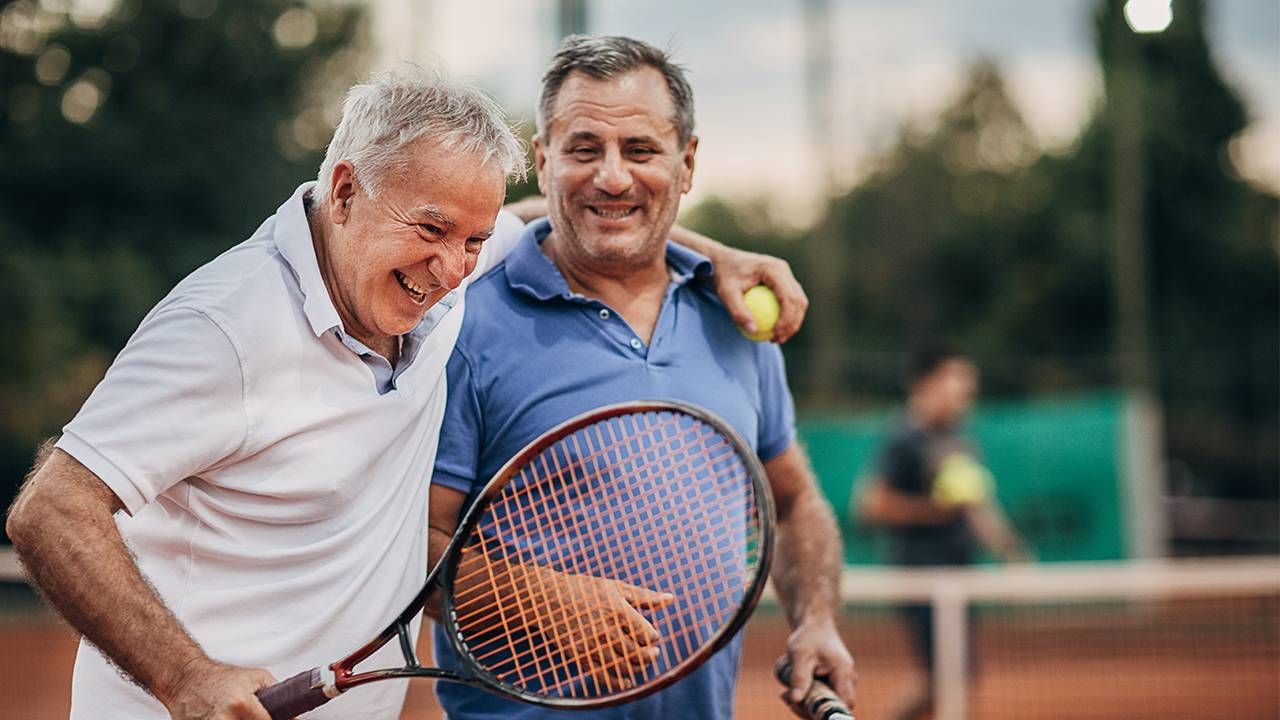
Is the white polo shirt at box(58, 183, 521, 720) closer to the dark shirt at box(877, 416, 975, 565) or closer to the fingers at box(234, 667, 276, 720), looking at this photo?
the fingers at box(234, 667, 276, 720)

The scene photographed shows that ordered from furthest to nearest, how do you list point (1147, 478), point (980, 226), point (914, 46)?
point (980, 226), point (914, 46), point (1147, 478)

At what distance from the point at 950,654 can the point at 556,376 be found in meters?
4.45

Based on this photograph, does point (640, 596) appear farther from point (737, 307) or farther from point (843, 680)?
point (737, 307)

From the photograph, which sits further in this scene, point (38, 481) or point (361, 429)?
point (361, 429)

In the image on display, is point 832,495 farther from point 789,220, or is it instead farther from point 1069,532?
point 789,220

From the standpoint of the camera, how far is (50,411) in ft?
49.3

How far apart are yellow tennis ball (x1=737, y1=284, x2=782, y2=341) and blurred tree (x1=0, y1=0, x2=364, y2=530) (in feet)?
44.3

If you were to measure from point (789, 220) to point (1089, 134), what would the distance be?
243 inches

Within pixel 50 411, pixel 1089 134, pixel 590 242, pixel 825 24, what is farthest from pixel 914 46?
pixel 590 242

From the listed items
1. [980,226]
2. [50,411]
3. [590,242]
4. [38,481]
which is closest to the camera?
[38,481]

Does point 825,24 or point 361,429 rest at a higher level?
point 825,24

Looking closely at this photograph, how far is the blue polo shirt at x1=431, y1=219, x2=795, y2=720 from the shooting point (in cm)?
262

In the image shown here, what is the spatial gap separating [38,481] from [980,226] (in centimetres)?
2883

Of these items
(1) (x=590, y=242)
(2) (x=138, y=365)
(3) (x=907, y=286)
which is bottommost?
(2) (x=138, y=365)
